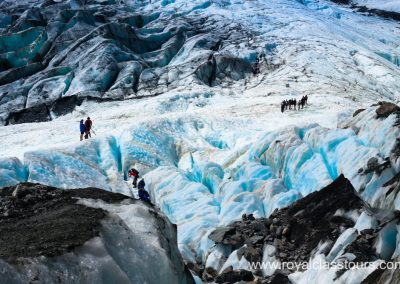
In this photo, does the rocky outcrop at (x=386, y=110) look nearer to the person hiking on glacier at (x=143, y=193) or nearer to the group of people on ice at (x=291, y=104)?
the person hiking on glacier at (x=143, y=193)

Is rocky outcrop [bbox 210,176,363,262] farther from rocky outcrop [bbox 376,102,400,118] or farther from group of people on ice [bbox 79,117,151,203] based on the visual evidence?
rocky outcrop [bbox 376,102,400,118]

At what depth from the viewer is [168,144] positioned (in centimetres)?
2538

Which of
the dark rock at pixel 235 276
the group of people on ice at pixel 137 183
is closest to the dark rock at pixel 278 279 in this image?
the dark rock at pixel 235 276

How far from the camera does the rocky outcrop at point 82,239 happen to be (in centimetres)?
703

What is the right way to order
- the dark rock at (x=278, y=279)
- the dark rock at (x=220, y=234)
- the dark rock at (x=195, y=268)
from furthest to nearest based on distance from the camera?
the dark rock at (x=220, y=234)
the dark rock at (x=195, y=268)
the dark rock at (x=278, y=279)

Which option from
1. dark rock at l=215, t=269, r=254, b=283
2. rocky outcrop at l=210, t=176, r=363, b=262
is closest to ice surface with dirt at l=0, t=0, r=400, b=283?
rocky outcrop at l=210, t=176, r=363, b=262

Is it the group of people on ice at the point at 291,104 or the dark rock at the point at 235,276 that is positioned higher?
the dark rock at the point at 235,276

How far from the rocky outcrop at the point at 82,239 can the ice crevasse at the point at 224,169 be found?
5.52m

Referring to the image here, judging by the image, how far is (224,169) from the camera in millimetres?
21797

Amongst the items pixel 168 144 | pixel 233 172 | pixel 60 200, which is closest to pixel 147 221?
pixel 60 200

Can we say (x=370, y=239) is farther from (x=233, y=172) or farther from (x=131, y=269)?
(x=233, y=172)

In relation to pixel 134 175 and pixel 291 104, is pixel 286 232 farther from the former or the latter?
pixel 291 104

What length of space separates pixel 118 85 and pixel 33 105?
345 inches

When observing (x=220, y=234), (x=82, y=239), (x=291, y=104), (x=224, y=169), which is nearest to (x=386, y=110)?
(x=224, y=169)
